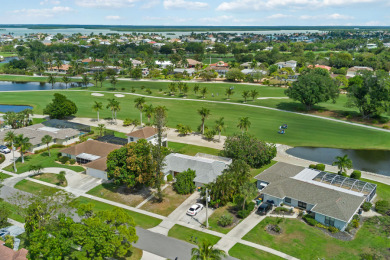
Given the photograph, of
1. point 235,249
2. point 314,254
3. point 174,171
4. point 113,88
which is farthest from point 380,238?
point 113,88

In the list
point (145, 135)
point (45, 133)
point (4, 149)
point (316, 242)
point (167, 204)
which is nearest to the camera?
point (316, 242)

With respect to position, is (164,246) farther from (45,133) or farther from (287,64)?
(287,64)

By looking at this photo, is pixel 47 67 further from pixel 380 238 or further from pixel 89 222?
pixel 380 238

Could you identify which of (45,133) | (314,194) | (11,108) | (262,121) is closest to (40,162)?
(45,133)

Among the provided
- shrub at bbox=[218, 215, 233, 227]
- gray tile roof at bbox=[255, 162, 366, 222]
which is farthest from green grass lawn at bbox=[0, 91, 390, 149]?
shrub at bbox=[218, 215, 233, 227]

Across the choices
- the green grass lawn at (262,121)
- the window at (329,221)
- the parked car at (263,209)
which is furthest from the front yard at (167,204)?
the green grass lawn at (262,121)
